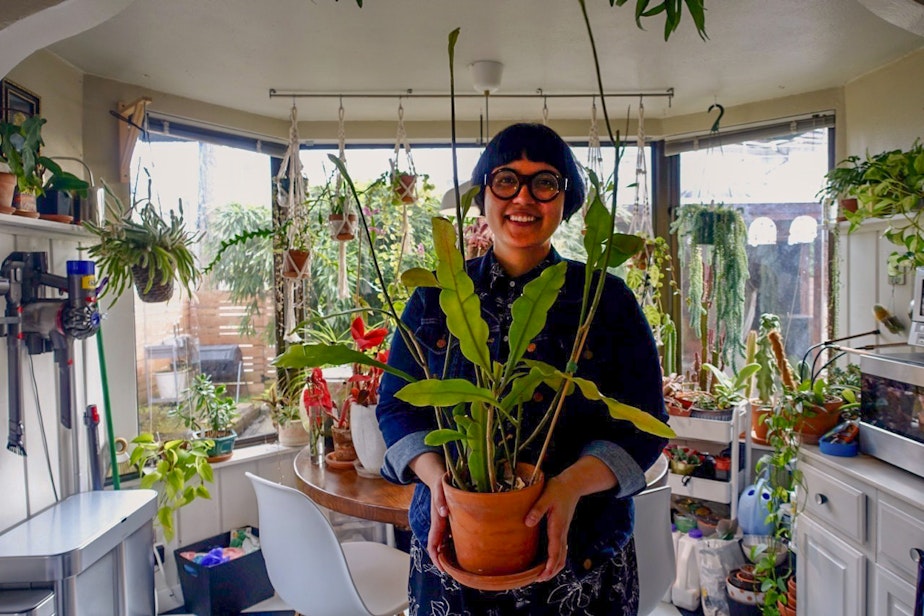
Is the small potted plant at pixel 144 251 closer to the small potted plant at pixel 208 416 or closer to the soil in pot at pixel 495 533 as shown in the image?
the small potted plant at pixel 208 416

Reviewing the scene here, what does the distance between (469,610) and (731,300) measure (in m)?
2.50

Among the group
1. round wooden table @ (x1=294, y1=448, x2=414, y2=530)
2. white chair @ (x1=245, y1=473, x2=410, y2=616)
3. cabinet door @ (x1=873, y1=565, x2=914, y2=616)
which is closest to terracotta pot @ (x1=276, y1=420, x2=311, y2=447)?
round wooden table @ (x1=294, y1=448, x2=414, y2=530)

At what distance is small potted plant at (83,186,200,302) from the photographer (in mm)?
2113

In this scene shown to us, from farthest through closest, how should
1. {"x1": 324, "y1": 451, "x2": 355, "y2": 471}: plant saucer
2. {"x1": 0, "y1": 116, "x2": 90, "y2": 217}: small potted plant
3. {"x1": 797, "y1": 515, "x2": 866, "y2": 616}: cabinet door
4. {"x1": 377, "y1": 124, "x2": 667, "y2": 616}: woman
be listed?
{"x1": 324, "y1": 451, "x2": 355, "y2": 471}: plant saucer → {"x1": 797, "y1": 515, "x2": 866, "y2": 616}: cabinet door → {"x1": 0, "y1": 116, "x2": 90, "y2": 217}: small potted plant → {"x1": 377, "y1": 124, "x2": 667, "y2": 616}: woman

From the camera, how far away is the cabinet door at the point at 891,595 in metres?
1.57

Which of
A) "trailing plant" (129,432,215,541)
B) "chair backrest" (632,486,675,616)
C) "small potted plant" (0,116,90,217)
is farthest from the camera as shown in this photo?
"trailing plant" (129,432,215,541)

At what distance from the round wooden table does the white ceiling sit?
4.66ft

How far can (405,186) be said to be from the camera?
271cm

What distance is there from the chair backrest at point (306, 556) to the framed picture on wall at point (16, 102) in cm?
151

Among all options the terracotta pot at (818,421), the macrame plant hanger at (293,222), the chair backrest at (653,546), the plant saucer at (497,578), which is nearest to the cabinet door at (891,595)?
the terracotta pot at (818,421)

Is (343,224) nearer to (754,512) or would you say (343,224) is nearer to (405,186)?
(405,186)

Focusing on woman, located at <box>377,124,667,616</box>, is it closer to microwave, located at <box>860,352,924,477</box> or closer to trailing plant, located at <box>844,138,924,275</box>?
microwave, located at <box>860,352,924,477</box>

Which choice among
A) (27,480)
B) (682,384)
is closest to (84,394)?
(27,480)

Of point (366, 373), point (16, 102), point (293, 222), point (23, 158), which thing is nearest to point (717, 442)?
point (366, 373)
